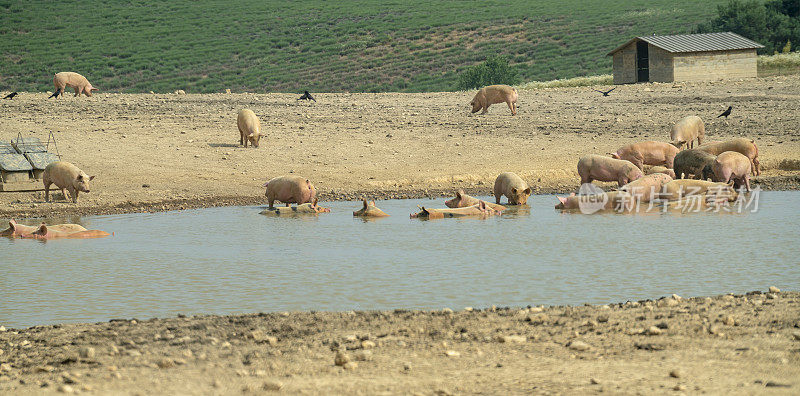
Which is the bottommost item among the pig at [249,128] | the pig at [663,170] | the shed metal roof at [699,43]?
the pig at [663,170]

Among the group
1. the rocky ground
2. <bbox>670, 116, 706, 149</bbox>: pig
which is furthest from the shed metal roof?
the rocky ground

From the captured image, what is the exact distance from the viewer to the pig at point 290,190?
15414mm

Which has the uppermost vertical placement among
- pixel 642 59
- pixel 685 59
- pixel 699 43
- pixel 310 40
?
pixel 310 40

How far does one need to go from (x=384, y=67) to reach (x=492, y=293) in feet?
191

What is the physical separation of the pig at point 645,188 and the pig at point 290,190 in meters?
4.75

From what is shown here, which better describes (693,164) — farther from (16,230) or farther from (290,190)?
(16,230)

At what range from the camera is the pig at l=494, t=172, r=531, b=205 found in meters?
15.3

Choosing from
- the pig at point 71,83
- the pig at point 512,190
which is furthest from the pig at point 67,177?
the pig at point 71,83

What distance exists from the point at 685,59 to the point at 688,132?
18.1m

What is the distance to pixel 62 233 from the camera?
12.9m

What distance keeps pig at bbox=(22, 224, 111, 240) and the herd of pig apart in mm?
13

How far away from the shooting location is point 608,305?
8.06 m

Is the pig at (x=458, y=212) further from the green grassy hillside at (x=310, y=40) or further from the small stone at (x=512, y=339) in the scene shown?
the green grassy hillside at (x=310, y=40)

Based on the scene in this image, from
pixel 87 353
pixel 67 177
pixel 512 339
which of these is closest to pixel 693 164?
pixel 67 177
